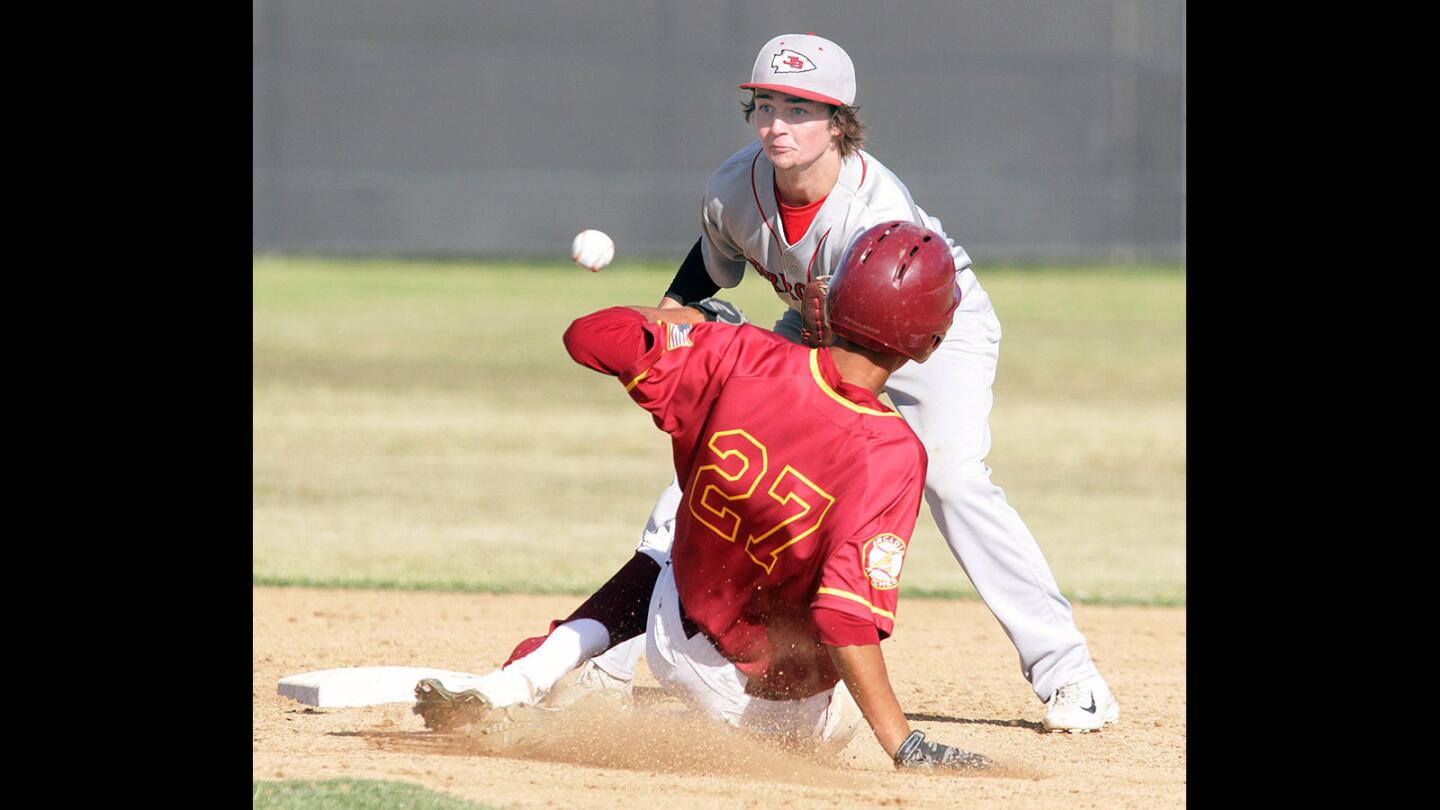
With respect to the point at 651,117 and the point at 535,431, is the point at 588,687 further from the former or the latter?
Answer: the point at 651,117

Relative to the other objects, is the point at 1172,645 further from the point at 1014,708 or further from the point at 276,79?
the point at 276,79

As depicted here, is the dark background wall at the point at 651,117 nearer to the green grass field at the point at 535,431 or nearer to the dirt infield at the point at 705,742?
the green grass field at the point at 535,431

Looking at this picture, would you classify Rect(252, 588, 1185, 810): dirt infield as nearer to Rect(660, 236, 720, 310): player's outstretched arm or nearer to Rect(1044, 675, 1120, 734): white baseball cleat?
Rect(1044, 675, 1120, 734): white baseball cleat

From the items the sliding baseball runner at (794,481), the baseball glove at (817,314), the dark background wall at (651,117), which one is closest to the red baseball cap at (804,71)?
the baseball glove at (817,314)

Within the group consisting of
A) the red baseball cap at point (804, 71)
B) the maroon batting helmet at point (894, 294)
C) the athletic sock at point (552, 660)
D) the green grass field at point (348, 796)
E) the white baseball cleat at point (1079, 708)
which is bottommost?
the white baseball cleat at point (1079, 708)

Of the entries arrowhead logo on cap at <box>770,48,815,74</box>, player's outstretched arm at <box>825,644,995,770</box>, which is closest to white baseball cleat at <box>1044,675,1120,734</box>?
player's outstretched arm at <box>825,644,995,770</box>

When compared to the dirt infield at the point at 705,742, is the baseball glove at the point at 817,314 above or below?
above

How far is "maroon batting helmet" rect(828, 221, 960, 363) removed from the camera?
4.27m

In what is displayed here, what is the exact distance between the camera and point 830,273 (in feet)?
16.9

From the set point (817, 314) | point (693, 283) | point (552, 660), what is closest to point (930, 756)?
point (552, 660)

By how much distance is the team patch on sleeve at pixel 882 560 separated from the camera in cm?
418

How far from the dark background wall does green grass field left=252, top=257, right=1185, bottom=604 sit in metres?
1.02
